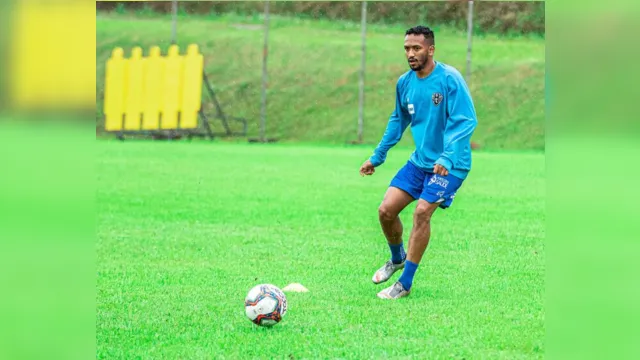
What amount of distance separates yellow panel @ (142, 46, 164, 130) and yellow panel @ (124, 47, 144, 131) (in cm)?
16

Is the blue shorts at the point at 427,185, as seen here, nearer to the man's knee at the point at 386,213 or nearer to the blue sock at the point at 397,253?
the man's knee at the point at 386,213

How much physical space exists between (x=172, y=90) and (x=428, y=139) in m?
23.4

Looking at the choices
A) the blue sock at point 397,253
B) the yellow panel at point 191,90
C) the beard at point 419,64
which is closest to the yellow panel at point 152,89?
the yellow panel at point 191,90

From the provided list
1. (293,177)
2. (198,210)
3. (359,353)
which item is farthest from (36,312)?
(293,177)

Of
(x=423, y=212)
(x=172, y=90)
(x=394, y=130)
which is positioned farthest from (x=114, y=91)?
(x=423, y=212)

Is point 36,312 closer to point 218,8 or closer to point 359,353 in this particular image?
point 359,353

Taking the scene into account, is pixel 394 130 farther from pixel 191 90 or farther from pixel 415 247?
pixel 191 90

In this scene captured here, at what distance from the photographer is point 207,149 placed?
2511 centimetres

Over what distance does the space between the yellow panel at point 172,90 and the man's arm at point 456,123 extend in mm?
23202

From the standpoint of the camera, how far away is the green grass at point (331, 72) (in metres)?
29.0

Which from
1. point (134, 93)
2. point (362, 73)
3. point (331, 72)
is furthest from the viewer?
point (331, 72)

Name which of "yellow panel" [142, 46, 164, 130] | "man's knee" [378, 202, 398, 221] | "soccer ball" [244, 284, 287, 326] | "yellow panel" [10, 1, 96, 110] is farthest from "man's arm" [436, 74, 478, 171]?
"yellow panel" [142, 46, 164, 130]

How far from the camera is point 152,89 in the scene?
99.8 ft

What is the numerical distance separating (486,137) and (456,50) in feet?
12.8
